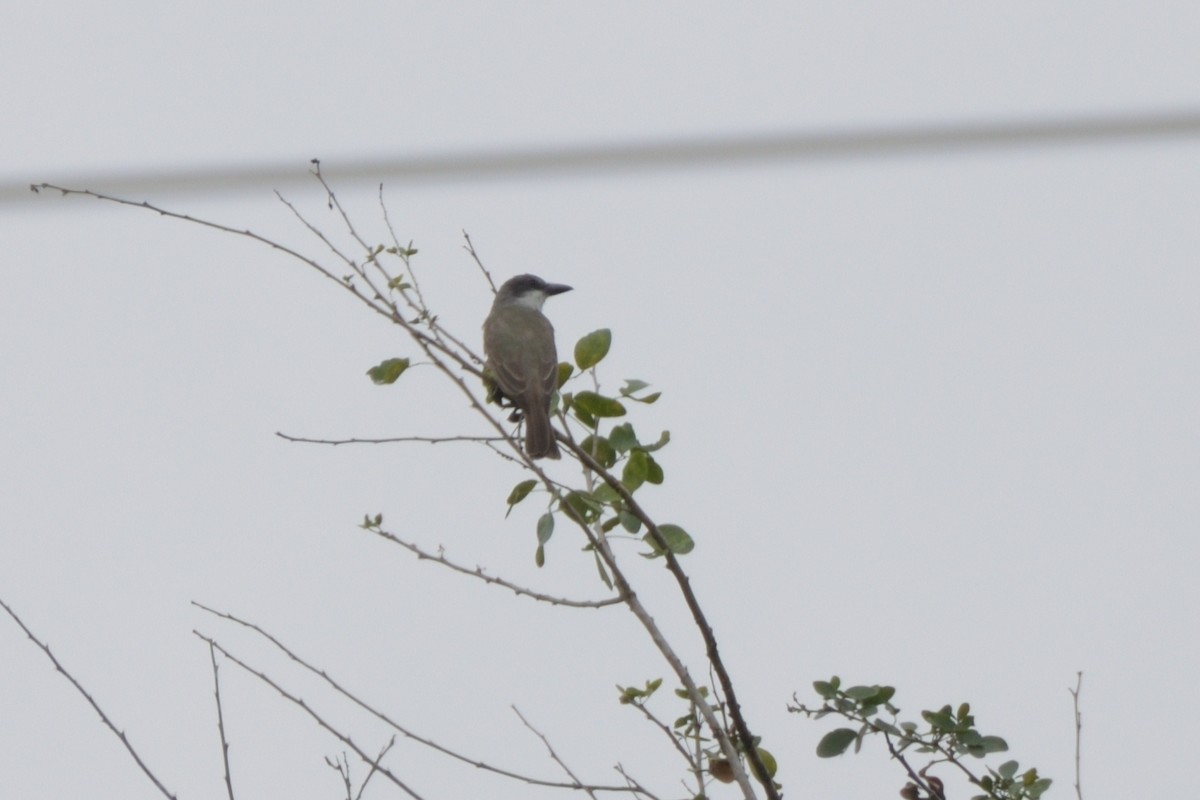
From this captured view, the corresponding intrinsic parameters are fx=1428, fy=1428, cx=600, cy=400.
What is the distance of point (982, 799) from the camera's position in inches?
122

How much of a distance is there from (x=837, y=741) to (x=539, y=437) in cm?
192

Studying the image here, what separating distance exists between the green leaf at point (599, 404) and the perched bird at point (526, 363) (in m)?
1.29

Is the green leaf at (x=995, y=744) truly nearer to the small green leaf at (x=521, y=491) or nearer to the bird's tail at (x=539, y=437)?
the small green leaf at (x=521, y=491)

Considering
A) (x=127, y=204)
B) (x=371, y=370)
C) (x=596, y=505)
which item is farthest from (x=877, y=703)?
(x=127, y=204)

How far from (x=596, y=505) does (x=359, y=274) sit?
872 mm

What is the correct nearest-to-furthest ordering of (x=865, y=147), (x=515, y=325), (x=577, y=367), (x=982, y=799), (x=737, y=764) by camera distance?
(x=865, y=147) < (x=737, y=764) < (x=982, y=799) < (x=577, y=367) < (x=515, y=325)

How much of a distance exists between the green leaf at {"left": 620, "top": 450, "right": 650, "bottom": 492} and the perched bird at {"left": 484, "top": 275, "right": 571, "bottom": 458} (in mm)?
1326

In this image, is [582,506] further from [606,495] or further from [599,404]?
[599,404]

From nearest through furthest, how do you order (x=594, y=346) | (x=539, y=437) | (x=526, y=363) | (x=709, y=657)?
(x=709, y=657)
(x=594, y=346)
(x=539, y=437)
(x=526, y=363)

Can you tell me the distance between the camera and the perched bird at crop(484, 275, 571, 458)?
4.87m

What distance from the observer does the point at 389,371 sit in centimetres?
353

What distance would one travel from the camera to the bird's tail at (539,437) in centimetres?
477

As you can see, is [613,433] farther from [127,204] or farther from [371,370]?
[127,204]

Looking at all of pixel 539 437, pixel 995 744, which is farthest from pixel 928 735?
pixel 539 437
